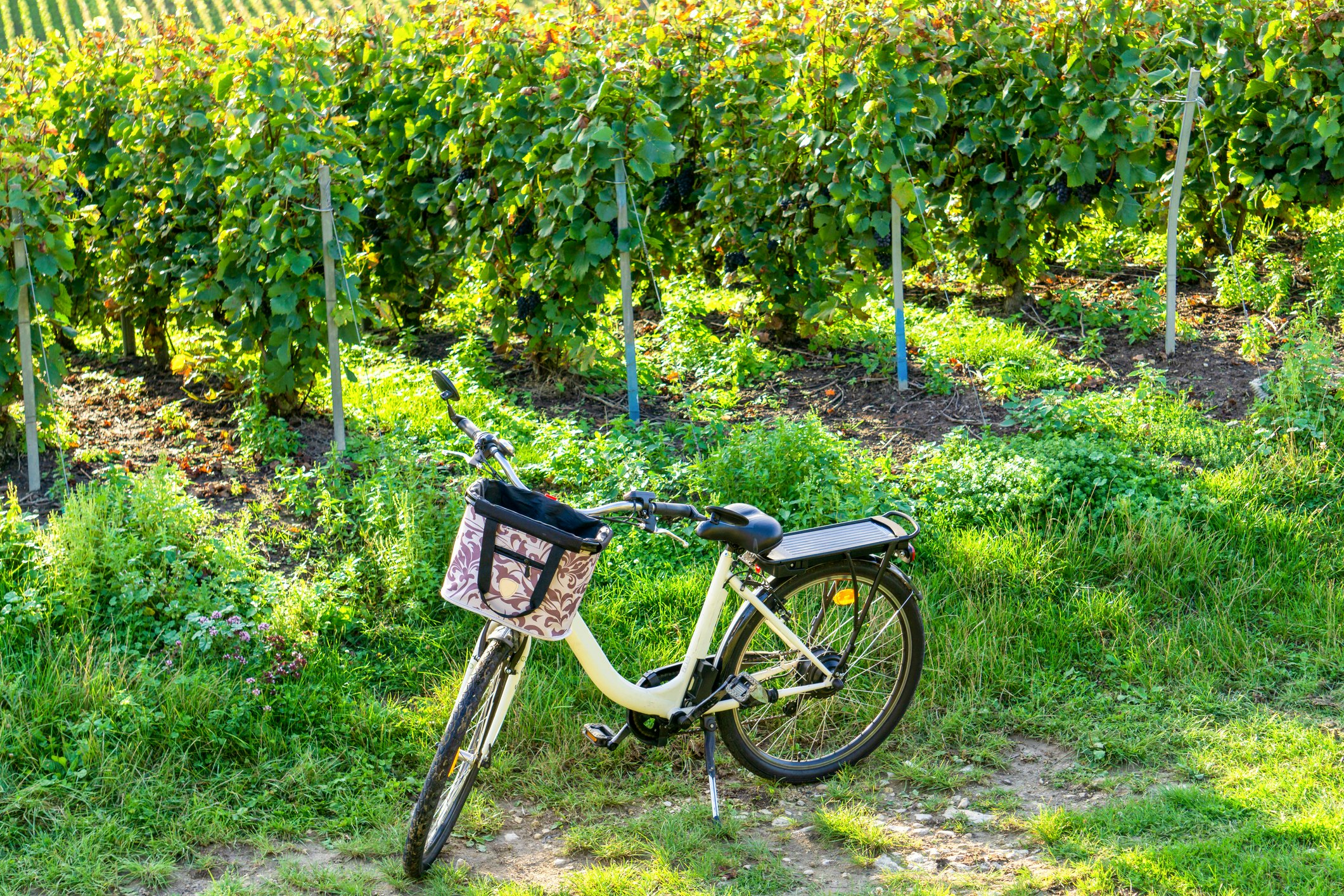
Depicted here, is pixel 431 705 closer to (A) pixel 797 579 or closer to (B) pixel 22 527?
(A) pixel 797 579

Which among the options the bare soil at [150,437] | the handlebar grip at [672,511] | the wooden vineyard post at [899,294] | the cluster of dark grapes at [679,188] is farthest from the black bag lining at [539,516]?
the cluster of dark grapes at [679,188]

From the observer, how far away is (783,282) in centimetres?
698

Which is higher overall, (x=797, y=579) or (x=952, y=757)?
(x=797, y=579)

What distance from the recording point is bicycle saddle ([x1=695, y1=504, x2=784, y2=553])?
3418 mm

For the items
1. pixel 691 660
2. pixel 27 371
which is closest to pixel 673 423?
pixel 691 660

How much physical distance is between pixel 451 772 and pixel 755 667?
1.04 metres

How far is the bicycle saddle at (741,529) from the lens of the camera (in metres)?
3.42

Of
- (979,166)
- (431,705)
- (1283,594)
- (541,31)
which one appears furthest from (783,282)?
(431,705)

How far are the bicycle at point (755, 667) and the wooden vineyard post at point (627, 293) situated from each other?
2214 millimetres

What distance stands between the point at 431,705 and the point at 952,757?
180 centimetres

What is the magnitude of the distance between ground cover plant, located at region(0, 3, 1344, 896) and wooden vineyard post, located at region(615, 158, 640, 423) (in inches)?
4.0

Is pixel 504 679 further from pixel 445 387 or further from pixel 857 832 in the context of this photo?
pixel 857 832

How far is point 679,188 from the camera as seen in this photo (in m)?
7.40

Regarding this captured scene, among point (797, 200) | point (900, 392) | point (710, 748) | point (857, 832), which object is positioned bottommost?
point (857, 832)
